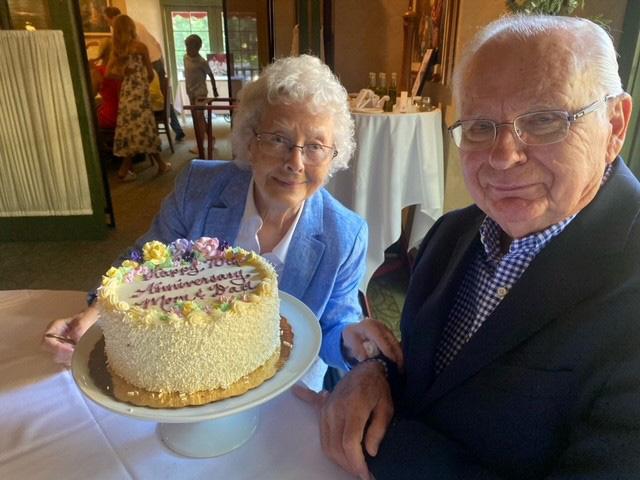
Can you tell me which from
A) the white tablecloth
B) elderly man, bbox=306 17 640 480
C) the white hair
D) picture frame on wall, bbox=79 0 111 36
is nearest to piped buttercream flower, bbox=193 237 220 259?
elderly man, bbox=306 17 640 480

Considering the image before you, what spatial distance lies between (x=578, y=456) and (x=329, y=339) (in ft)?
2.29

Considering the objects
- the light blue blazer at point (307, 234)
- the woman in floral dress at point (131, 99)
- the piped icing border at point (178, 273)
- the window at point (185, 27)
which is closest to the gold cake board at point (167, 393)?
the piped icing border at point (178, 273)

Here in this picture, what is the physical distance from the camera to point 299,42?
4.47 m

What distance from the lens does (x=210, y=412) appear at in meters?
0.71

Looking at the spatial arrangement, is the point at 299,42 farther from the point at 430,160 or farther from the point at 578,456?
the point at 578,456

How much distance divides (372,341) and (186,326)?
1.26 feet

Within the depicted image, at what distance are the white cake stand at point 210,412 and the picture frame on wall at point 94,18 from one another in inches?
306

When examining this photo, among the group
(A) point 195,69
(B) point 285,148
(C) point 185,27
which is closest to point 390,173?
(B) point 285,148

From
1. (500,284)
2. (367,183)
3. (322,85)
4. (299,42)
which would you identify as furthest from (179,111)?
(500,284)

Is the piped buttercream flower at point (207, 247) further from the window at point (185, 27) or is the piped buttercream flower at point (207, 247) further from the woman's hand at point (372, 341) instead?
the window at point (185, 27)

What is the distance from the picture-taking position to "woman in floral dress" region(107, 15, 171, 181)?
17.6 feet

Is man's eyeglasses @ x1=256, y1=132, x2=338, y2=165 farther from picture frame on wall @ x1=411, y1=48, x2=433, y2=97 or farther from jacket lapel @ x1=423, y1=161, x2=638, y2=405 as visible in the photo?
picture frame on wall @ x1=411, y1=48, x2=433, y2=97

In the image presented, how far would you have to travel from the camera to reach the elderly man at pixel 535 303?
0.66 meters

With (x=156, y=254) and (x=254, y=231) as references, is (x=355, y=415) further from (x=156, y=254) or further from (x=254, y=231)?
(x=254, y=231)
